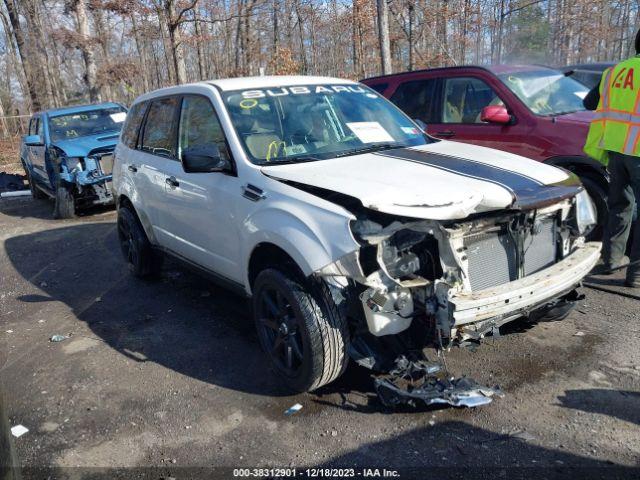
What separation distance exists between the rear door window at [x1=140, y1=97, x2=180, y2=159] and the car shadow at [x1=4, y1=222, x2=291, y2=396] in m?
1.48

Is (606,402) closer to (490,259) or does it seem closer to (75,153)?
(490,259)

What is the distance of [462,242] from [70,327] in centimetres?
378

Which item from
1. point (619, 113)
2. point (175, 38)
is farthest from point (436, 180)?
point (175, 38)

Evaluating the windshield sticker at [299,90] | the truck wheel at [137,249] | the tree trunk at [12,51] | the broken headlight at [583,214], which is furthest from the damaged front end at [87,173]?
the tree trunk at [12,51]

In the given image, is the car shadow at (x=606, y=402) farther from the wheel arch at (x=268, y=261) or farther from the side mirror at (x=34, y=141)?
the side mirror at (x=34, y=141)

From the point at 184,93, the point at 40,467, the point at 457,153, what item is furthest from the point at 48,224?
the point at 457,153

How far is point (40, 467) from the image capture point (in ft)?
10.2

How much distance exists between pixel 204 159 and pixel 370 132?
135 centimetres

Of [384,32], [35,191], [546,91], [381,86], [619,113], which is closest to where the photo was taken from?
[619,113]

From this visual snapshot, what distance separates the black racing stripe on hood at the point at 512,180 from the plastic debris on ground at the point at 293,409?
178 cm

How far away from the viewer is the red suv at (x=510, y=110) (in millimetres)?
5562

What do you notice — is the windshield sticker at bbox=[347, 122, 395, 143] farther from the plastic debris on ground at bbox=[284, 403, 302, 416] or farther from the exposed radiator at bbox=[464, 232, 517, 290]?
the plastic debris on ground at bbox=[284, 403, 302, 416]

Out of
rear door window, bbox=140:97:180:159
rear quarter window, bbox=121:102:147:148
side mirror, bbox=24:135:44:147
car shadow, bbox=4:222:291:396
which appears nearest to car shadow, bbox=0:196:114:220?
side mirror, bbox=24:135:44:147

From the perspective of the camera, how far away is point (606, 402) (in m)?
3.26
